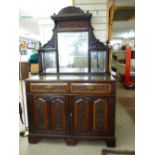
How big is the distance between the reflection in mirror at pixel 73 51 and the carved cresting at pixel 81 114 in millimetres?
710

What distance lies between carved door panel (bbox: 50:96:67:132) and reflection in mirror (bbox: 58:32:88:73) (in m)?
0.68

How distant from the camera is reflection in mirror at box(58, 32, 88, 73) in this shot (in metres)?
2.96

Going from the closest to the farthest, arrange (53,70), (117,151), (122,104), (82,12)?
(117,151) < (82,12) < (53,70) < (122,104)

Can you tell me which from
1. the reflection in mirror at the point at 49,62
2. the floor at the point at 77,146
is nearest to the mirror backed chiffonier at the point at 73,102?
the floor at the point at 77,146

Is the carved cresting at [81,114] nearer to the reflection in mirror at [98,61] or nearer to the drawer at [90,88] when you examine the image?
the drawer at [90,88]

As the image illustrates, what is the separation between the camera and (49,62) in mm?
3051

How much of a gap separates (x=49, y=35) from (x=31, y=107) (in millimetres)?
1264

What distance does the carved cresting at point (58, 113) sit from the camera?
2512 mm

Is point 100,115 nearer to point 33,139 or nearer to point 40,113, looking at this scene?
point 40,113

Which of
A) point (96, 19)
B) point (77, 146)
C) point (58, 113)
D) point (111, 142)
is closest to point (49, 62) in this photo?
point (58, 113)

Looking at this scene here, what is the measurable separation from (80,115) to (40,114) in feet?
1.92
